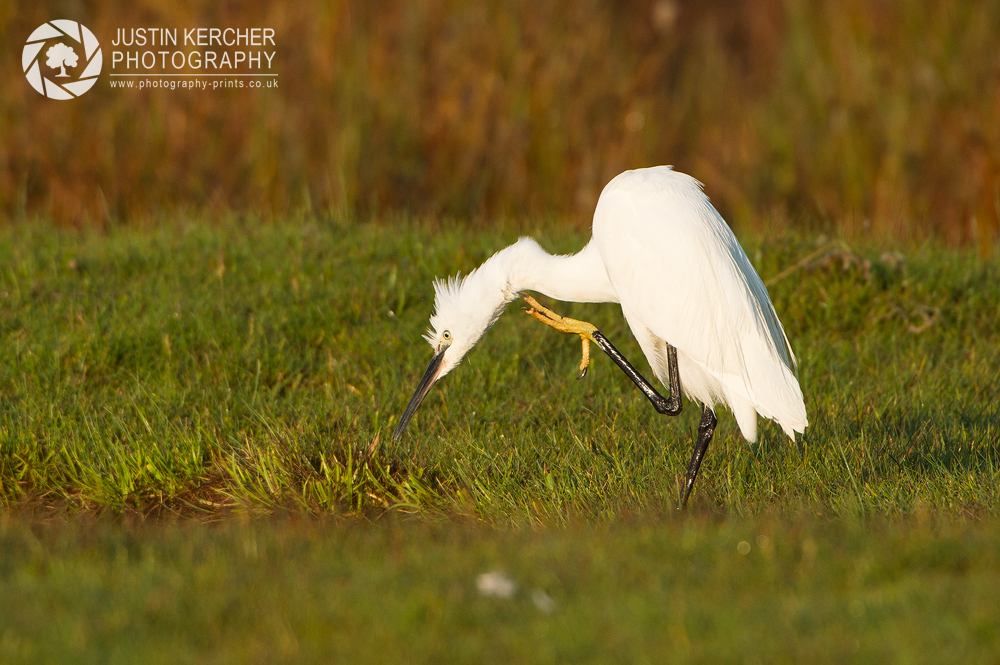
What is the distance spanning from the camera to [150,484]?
4.53 m

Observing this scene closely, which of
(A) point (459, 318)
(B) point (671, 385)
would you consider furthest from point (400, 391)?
(B) point (671, 385)

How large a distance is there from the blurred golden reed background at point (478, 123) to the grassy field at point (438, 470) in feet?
4.60

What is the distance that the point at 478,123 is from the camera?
30.0ft

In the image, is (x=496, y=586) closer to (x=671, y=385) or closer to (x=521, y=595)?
(x=521, y=595)

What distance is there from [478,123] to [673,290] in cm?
484

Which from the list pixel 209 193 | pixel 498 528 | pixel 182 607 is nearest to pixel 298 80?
pixel 209 193

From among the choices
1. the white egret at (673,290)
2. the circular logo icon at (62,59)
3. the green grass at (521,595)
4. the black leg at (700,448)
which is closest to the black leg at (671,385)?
the white egret at (673,290)

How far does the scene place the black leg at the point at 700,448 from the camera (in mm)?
4367

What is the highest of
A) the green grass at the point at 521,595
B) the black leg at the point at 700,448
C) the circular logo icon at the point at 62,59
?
the circular logo icon at the point at 62,59

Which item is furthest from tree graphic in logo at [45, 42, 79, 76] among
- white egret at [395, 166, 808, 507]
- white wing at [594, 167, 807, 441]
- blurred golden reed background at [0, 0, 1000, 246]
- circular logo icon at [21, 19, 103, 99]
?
white wing at [594, 167, 807, 441]

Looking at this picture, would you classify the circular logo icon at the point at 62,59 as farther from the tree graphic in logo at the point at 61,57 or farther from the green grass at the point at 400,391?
the green grass at the point at 400,391

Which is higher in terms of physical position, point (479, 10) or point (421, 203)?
point (479, 10)

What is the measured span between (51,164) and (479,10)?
391cm

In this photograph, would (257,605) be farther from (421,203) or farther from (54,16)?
(54,16)
